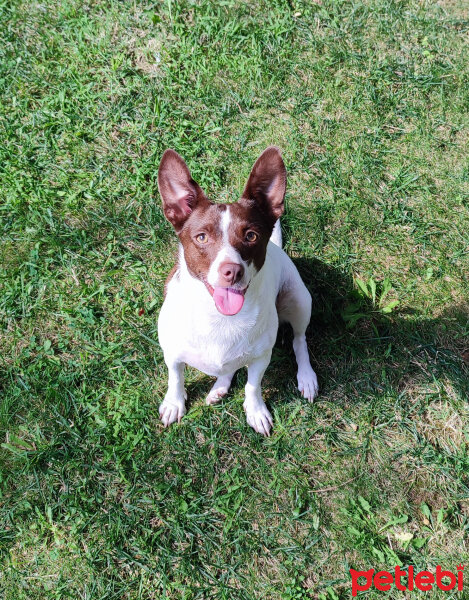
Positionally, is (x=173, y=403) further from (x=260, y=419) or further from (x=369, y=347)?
(x=369, y=347)

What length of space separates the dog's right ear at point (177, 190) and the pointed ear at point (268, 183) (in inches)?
10.9

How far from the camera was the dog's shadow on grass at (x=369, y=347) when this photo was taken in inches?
167

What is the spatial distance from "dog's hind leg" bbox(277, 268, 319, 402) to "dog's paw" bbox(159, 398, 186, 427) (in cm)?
91

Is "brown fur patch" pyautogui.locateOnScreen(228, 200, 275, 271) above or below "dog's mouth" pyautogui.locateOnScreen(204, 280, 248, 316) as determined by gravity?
above

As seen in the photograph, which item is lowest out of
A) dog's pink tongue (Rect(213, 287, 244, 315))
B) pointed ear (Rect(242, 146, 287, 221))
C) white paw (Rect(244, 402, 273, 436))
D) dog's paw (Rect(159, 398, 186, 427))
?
white paw (Rect(244, 402, 273, 436))

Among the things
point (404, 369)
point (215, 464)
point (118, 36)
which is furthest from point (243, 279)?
point (118, 36)

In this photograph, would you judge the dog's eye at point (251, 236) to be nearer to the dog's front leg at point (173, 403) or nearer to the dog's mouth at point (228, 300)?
the dog's mouth at point (228, 300)

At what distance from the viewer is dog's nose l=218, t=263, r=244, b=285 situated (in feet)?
8.87

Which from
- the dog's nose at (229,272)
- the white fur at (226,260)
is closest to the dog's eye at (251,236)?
the white fur at (226,260)

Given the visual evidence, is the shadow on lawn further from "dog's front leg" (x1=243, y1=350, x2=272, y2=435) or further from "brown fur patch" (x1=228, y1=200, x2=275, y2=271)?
"brown fur patch" (x1=228, y1=200, x2=275, y2=271)

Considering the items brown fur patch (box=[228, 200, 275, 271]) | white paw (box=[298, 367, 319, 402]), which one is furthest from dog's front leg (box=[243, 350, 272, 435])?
brown fur patch (box=[228, 200, 275, 271])

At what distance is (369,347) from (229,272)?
2031mm

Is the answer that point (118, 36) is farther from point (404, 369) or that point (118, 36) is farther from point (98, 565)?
point (98, 565)

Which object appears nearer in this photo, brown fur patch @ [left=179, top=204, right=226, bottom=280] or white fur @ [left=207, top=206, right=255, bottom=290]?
white fur @ [left=207, top=206, right=255, bottom=290]
